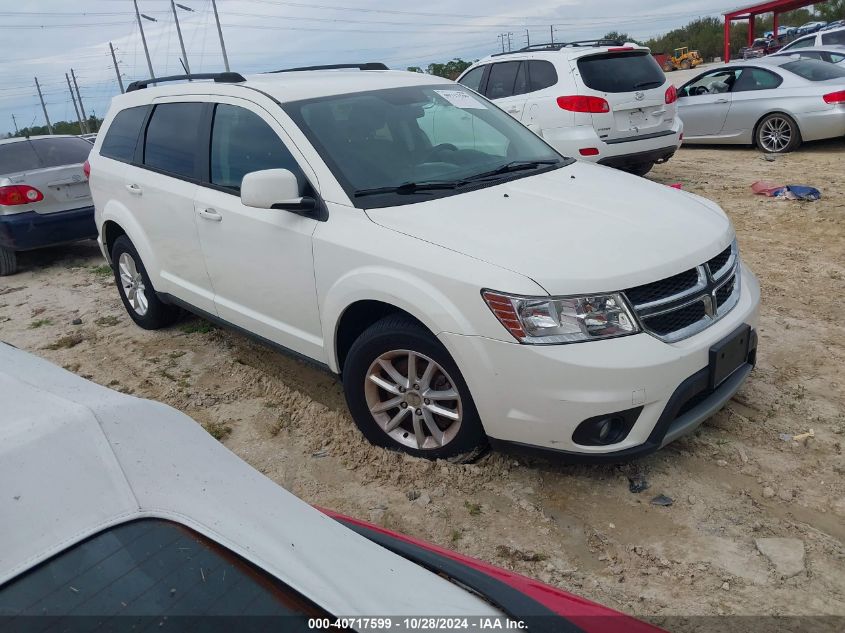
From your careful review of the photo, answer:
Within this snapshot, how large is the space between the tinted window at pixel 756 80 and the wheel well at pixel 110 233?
380 inches

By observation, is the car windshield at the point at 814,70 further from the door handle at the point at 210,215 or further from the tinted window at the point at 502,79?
the door handle at the point at 210,215

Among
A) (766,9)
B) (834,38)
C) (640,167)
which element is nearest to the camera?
(640,167)

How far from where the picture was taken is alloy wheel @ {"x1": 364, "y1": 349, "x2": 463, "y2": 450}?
3.21 m

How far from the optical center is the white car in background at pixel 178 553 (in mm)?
1308

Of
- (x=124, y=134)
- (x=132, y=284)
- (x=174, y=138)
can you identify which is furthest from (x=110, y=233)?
(x=174, y=138)

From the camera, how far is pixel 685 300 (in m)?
3.02

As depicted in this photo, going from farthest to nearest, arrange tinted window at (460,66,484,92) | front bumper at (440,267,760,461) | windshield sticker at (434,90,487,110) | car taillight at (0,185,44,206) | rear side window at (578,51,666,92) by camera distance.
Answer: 1. tinted window at (460,66,484,92)
2. rear side window at (578,51,666,92)
3. car taillight at (0,185,44,206)
4. windshield sticker at (434,90,487,110)
5. front bumper at (440,267,760,461)

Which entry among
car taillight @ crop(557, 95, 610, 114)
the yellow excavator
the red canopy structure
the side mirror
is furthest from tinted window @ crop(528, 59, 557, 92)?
the yellow excavator

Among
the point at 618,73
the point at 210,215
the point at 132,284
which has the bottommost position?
the point at 132,284

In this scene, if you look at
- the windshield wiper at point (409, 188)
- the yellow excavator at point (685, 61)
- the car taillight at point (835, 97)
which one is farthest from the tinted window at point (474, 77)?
the yellow excavator at point (685, 61)

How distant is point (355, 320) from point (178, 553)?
2.15 m

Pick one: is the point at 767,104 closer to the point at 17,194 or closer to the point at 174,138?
the point at 174,138

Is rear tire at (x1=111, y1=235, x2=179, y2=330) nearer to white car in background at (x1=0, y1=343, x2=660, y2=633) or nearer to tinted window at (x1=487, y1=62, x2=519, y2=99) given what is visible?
white car in background at (x1=0, y1=343, x2=660, y2=633)

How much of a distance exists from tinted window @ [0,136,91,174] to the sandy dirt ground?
374 cm
